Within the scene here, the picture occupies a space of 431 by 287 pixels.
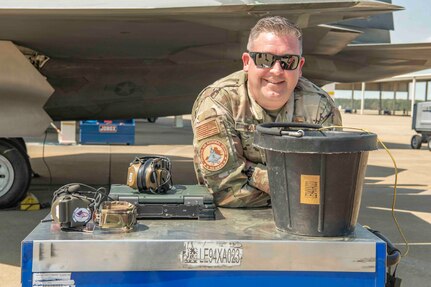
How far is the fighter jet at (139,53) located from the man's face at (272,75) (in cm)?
229

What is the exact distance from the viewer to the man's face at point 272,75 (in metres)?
2.16

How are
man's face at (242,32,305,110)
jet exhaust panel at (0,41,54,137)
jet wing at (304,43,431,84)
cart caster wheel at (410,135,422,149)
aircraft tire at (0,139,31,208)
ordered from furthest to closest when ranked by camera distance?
cart caster wheel at (410,135,422,149), jet wing at (304,43,431,84), aircraft tire at (0,139,31,208), jet exhaust panel at (0,41,54,137), man's face at (242,32,305,110)

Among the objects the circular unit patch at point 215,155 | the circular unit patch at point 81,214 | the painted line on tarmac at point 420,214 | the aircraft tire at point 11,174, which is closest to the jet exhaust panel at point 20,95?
the aircraft tire at point 11,174

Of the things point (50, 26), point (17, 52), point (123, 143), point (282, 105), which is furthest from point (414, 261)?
point (123, 143)

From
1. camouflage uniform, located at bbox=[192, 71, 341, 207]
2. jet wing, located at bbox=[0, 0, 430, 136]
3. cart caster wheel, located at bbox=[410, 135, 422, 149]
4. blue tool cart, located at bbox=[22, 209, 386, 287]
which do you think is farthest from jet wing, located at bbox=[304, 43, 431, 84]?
cart caster wheel, located at bbox=[410, 135, 422, 149]

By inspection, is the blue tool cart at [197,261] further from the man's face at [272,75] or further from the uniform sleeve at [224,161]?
the man's face at [272,75]

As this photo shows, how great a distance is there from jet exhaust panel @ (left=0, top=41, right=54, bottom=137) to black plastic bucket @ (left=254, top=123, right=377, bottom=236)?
4388 mm

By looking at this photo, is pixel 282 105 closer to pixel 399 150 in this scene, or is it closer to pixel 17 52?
Answer: pixel 17 52

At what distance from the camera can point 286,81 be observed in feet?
7.43

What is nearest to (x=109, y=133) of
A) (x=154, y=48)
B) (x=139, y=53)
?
(x=139, y=53)

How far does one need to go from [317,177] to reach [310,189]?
57 millimetres

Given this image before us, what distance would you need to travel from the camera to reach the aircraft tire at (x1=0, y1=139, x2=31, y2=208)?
19.4ft

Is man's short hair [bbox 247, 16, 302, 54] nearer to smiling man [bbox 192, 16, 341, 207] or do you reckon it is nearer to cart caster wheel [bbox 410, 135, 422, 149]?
smiling man [bbox 192, 16, 341, 207]

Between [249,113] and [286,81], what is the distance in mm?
302
